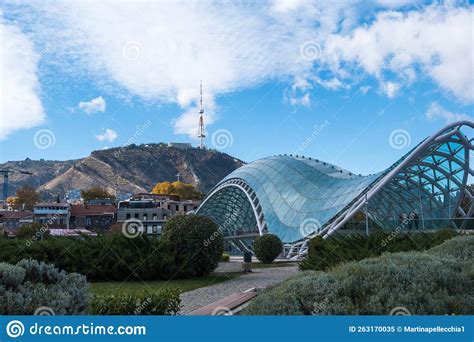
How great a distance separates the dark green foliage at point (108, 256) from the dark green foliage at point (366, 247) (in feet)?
18.0

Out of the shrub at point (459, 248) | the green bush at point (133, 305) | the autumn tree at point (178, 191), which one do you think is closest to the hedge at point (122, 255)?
the shrub at point (459, 248)

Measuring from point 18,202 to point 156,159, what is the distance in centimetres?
8547

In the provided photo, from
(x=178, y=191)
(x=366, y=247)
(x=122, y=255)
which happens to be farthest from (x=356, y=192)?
(x=178, y=191)

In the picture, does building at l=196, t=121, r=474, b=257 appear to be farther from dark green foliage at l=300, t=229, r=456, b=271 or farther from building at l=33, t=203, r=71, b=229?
building at l=33, t=203, r=71, b=229

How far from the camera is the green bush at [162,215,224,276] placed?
20.7m

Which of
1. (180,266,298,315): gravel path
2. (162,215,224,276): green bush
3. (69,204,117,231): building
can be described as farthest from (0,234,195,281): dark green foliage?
(69,204,117,231): building

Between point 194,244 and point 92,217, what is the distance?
68362 millimetres

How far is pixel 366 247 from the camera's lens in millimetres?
18875

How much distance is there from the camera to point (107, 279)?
19562mm

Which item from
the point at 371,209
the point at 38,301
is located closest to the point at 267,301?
the point at 38,301

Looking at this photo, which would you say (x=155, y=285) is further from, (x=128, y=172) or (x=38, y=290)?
(x=128, y=172)

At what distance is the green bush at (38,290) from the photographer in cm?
605

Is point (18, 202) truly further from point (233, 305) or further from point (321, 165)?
point (233, 305)

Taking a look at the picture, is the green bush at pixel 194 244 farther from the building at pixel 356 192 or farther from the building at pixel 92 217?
the building at pixel 92 217
